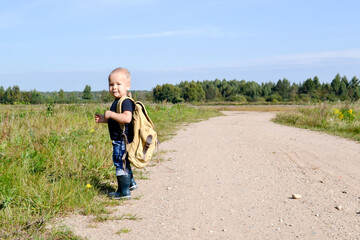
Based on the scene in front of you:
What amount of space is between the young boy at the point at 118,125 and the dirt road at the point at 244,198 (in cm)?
23

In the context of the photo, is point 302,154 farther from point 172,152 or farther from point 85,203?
point 85,203

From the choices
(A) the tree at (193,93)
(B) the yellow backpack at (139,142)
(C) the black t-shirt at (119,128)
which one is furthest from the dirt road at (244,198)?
(A) the tree at (193,93)

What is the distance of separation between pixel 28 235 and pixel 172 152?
190 inches

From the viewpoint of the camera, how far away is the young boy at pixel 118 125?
399 centimetres

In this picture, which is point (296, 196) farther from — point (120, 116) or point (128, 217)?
point (120, 116)

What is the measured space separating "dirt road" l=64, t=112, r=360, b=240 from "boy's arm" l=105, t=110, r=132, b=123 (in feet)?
3.20

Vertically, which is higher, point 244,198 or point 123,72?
point 123,72

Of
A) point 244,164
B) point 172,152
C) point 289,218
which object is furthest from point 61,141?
point 289,218

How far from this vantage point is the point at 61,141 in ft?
20.0

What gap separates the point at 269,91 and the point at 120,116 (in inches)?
2985

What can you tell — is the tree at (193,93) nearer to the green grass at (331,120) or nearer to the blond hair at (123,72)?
the green grass at (331,120)

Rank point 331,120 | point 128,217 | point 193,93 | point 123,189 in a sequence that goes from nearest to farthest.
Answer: point 128,217 < point 123,189 < point 331,120 < point 193,93

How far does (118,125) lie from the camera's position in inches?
162

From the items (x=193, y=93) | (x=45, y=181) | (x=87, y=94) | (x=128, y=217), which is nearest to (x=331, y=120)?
(x=128, y=217)
